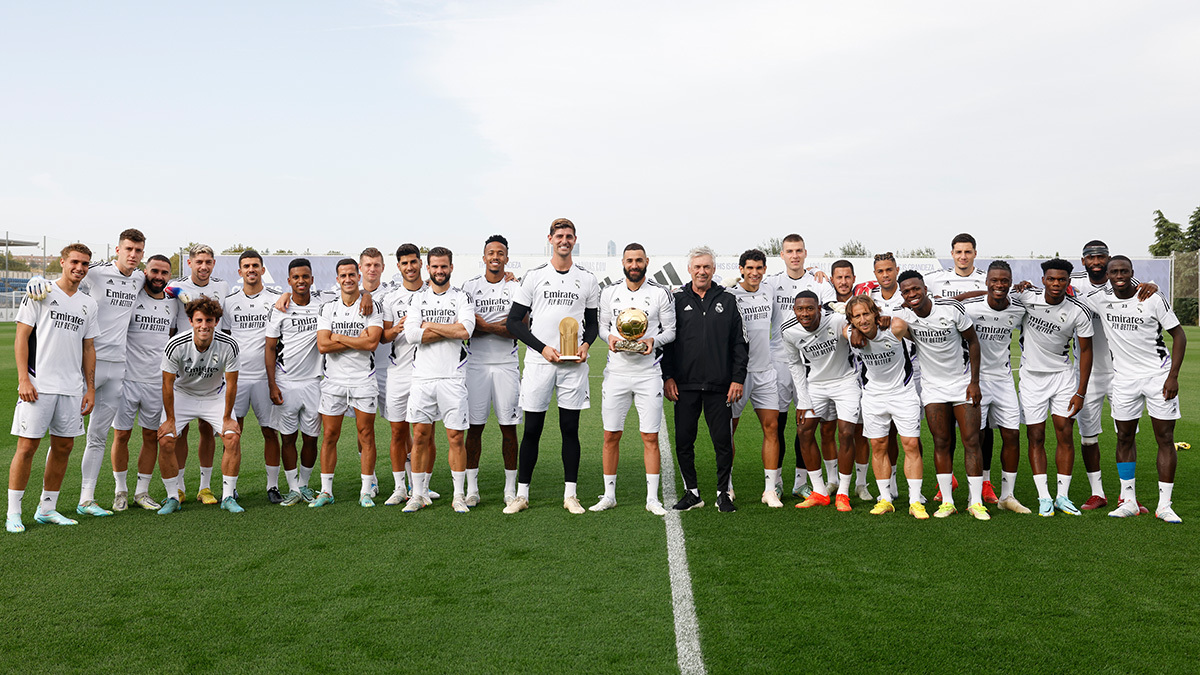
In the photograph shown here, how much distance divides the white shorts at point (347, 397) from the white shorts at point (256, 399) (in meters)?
0.48

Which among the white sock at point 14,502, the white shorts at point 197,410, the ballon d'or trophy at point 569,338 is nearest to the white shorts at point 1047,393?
the ballon d'or trophy at point 569,338

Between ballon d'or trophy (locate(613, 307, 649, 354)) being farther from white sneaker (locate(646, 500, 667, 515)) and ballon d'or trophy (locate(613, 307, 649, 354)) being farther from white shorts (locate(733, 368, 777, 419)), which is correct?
white sneaker (locate(646, 500, 667, 515))

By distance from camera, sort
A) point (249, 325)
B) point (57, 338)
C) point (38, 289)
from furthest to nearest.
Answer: point (249, 325), point (57, 338), point (38, 289)

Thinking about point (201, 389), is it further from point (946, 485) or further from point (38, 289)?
point (946, 485)

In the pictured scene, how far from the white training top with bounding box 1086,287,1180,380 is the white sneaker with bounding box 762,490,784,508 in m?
2.80

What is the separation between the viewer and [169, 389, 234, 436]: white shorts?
6.58 metres

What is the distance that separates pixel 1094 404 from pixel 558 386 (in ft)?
13.9

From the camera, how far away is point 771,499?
666 centimetres

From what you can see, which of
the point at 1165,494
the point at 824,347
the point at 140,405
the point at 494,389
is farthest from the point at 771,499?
the point at 140,405

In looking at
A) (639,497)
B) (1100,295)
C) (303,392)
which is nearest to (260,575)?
(303,392)

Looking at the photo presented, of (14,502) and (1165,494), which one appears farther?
(1165,494)

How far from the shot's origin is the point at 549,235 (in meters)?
6.73

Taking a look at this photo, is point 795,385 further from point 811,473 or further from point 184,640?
point 184,640

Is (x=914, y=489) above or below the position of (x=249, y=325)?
below
